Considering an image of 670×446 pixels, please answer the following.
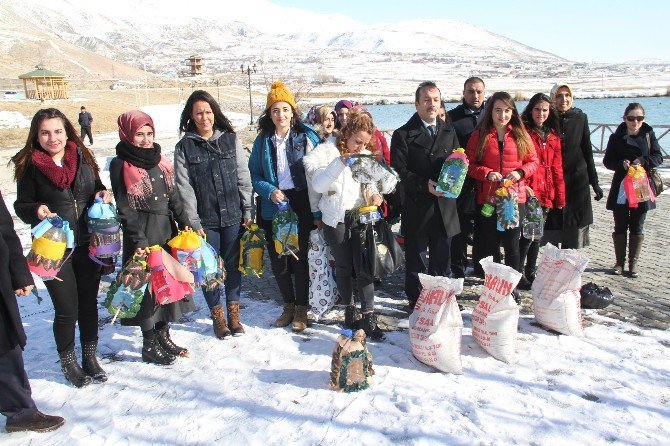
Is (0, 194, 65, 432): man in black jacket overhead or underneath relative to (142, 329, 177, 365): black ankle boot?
overhead

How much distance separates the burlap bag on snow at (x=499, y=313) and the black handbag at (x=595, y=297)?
4.06 ft

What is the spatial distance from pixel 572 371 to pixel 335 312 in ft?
6.30

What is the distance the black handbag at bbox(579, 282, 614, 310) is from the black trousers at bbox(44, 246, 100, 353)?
381cm

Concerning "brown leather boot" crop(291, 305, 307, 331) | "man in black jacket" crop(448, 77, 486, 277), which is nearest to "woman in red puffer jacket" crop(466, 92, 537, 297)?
"man in black jacket" crop(448, 77, 486, 277)

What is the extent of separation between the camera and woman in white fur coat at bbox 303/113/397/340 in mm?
3488

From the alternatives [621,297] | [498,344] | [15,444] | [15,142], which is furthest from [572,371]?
[15,142]

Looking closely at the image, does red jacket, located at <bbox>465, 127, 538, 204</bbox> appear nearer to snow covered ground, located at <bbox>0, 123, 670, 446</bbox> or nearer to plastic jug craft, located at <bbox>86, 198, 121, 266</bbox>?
snow covered ground, located at <bbox>0, 123, 670, 446</bbox>

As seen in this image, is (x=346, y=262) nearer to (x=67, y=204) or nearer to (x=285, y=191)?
(x=285, y=191)

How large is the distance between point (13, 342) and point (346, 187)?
2.22 meters

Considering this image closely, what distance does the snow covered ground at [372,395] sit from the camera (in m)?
2.67

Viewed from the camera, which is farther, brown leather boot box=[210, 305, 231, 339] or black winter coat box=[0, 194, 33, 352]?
brown leather boot box=[210, 305, 231, 339]

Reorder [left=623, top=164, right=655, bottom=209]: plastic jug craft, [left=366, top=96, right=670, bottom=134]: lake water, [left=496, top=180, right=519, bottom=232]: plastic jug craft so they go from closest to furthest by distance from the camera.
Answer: [left=496, top=180, right=519, bottom=232]: plastic jug craft, [left=623, top=164, right=655, bottom=209]: plastic jug craft, [left=366, top=96, right=670, bottom=134]: lake water

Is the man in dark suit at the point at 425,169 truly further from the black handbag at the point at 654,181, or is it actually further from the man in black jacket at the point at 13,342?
the man in black jacket at the point at 13,342

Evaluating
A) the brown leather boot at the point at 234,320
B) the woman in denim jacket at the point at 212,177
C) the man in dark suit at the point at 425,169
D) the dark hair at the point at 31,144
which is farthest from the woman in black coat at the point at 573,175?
the dark hair at the point at 31,144
